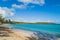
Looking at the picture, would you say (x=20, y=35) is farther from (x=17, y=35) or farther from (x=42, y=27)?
(x=42, y=27)

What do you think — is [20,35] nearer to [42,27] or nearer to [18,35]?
[18,35]

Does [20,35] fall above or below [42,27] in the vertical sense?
below

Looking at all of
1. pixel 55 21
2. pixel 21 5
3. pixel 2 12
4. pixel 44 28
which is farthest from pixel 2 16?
pixel 55 21

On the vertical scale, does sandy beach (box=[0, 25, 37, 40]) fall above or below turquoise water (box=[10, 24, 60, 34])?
below

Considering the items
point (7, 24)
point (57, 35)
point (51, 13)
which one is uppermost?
point (51, 13)

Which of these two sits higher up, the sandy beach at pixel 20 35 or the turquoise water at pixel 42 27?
the turquoise water at pixel 42 27

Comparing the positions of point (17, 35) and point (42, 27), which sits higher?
point (42, 27)

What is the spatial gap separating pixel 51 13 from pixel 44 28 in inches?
10.6

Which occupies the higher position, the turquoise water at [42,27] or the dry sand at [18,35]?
the turquoise water at [42,27]

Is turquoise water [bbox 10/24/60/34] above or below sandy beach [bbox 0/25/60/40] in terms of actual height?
above

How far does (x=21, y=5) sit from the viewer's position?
253 cm

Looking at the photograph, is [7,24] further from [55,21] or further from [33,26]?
[55,21]

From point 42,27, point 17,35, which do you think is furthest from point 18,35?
point 42,27

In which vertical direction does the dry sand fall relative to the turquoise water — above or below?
below
